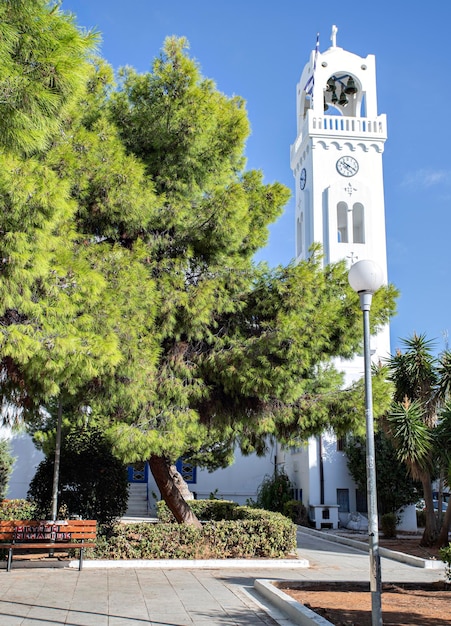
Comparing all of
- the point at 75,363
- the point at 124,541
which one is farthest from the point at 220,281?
the point at 124,541

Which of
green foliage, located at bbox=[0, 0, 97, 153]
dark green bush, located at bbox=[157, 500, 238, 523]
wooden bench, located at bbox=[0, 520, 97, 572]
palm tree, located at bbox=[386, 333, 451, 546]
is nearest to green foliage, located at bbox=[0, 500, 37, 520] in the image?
wooden bench, located at bbox=[0, 520, 97, 572]

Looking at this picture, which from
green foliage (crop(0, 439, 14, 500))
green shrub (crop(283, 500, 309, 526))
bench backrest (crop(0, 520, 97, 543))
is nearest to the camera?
bench backrest (crop(0, 520, 97, 543))

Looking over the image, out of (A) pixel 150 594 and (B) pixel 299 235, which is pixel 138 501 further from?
(A) pixel 150 594

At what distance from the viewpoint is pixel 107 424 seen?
12508 millimetres

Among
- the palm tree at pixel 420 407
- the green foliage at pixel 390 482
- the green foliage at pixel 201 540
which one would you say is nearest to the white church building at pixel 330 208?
the green foliage at pixel 390 482

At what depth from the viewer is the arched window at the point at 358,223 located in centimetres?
2708

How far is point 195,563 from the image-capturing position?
38.3 feet

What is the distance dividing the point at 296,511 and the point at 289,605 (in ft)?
54.0

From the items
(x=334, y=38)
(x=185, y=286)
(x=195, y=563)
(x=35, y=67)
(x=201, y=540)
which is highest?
(x=334, y=38)

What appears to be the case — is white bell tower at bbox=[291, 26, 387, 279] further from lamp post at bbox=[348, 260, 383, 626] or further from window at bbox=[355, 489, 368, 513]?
lamp post at bbox=[348, 260, 383, 626]

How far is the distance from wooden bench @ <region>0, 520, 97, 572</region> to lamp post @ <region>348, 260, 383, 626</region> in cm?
624

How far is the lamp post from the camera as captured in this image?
20.4ft

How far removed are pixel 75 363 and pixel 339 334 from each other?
5412 mm

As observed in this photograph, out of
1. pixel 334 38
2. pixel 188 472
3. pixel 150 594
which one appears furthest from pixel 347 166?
pixel 150 594
